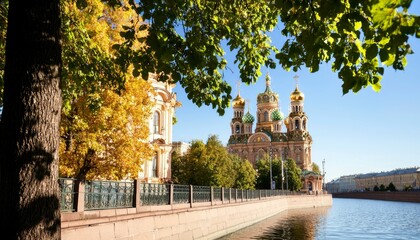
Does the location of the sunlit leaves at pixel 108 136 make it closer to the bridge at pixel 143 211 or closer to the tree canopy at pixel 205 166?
the bridge at pixel 143 211

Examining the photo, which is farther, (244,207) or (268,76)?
(268,76)

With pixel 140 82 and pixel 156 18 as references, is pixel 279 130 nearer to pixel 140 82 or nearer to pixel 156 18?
pixel 140 82

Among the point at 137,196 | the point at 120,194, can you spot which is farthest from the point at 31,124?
the point at 137,196

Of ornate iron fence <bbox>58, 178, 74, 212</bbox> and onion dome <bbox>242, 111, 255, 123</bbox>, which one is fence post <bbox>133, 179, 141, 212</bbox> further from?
onion dome <bbox>242, 111, 255, 123</bbox>

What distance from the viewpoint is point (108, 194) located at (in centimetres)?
1355

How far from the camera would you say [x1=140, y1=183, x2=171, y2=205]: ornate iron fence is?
15914mm

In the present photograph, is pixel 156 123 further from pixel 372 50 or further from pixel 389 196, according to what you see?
pixel 389 196

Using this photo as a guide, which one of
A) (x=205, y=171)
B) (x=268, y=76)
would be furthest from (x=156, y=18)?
(x=268, y=76)

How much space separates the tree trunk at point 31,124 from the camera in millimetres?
3949

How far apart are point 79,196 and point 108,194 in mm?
1830

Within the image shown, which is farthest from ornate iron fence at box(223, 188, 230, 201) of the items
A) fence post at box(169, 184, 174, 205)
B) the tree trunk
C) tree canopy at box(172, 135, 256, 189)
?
the tree trunk

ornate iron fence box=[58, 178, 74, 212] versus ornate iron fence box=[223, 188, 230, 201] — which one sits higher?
ornate iron fence box=[58, 178, 74, 212]

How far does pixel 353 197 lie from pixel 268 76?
54.3m

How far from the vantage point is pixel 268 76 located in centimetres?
11306
